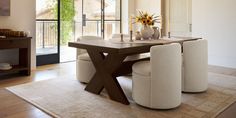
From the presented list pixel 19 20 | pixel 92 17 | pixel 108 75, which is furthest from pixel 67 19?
pixel 108 75

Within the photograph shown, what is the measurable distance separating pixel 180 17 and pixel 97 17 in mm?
2254

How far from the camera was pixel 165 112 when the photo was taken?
2809 mm

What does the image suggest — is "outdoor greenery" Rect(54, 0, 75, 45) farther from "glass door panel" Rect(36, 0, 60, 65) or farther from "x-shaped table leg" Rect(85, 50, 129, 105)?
"x-shaped table leg" Rect(85, 50, 129, 105)

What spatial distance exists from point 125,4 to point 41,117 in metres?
5.32

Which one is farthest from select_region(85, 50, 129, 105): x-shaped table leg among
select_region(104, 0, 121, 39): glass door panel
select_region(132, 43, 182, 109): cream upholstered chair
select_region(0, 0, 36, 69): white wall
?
select_region(104, 0, 121, 39): glass door panel

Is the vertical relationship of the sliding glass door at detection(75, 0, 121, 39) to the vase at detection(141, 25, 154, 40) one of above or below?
above

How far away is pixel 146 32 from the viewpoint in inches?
157

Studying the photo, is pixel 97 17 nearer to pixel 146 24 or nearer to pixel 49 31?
pixel 49 31

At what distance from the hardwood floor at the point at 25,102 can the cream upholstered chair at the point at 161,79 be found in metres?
0.59

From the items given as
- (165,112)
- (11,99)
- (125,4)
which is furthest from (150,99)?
(125,4)

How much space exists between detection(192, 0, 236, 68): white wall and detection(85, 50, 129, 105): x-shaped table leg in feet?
11.3

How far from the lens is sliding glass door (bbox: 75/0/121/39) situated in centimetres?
639

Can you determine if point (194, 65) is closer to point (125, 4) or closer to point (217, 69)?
point (217, 69)

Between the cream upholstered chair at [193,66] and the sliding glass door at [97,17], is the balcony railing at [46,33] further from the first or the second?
the cream upholstered chair at [193,66]
